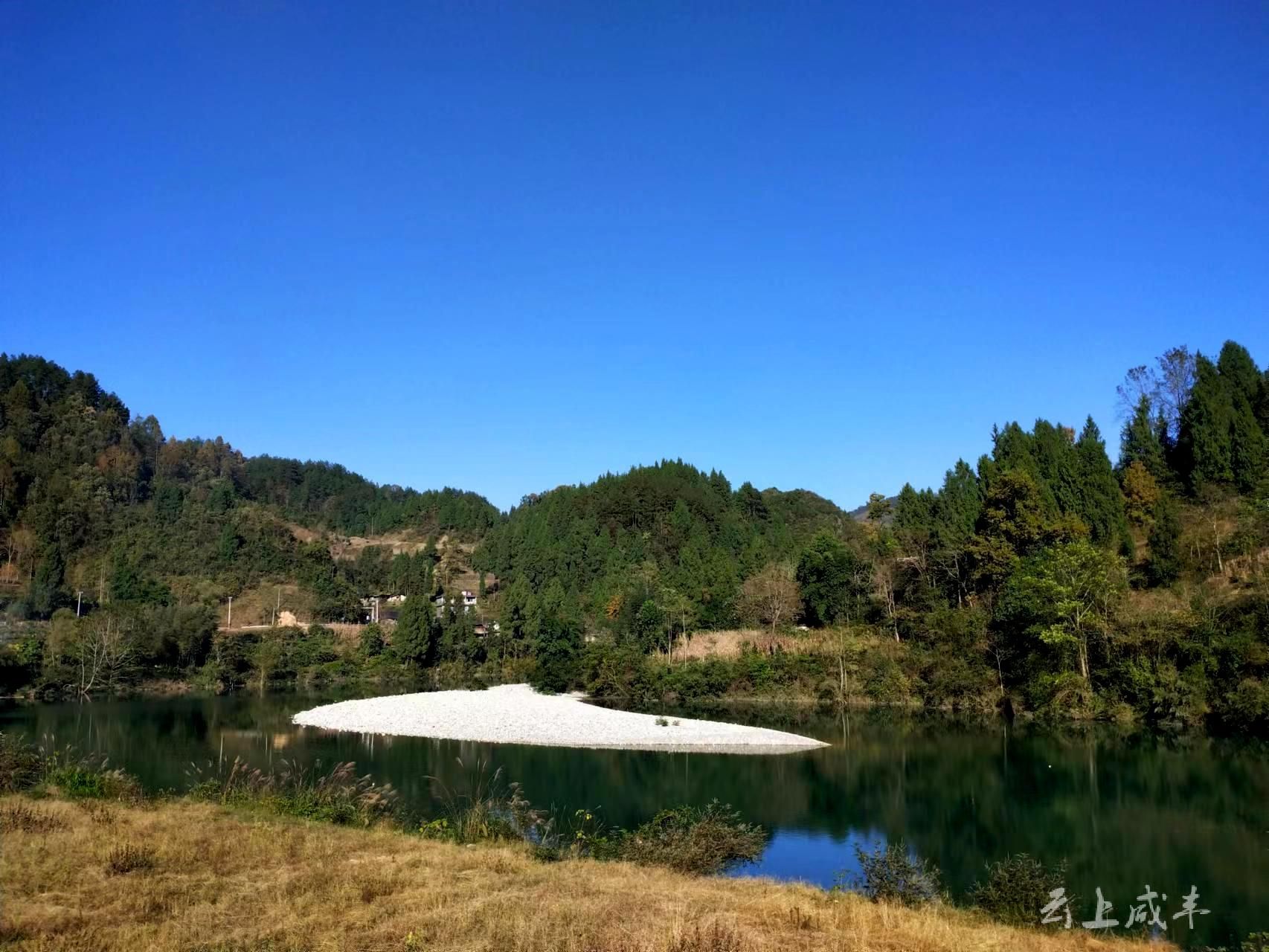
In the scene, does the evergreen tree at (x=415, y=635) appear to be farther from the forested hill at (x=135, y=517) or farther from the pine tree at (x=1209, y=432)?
the pine tree at (x=1209, y=432)

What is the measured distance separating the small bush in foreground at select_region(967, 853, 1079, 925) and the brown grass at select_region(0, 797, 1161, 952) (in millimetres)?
919

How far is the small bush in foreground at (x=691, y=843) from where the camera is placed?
1102 cm

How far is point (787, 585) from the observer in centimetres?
4647

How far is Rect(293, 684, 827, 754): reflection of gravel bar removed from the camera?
27188 millimetres

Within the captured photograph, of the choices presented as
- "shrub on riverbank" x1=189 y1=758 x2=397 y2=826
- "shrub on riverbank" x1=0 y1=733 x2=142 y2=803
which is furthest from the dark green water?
"shrub on riverbank" x1=0 y1=733 x2=142 y2=803

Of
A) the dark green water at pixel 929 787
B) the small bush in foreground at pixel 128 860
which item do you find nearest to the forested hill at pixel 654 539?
the dark green water at pixel 929 787

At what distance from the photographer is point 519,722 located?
31375 mm

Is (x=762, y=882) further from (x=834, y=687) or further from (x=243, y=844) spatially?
(x=834, y=687)

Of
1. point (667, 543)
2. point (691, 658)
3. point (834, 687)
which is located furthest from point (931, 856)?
point (667, 543)

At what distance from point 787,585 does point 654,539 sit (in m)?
26.1

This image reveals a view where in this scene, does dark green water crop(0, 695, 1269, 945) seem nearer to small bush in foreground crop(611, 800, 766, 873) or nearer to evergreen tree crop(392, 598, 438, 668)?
small bush in foreground crop(611, 800, 766, 873)

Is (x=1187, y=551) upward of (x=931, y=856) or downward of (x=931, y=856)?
upward

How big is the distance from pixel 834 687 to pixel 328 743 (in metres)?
22.5

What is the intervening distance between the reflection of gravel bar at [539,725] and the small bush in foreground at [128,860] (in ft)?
64.3
